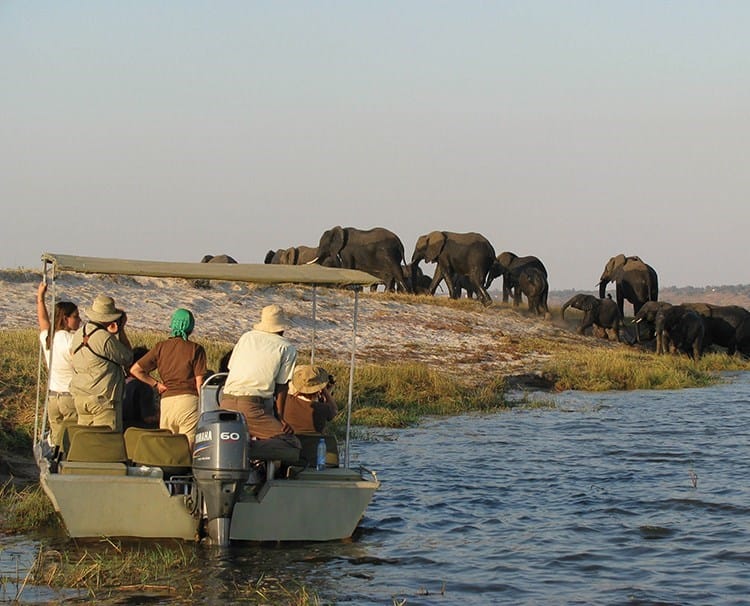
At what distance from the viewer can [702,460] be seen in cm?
1827

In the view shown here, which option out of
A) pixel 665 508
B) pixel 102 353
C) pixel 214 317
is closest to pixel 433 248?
pixel 214 317

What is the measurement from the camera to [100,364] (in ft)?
38.6

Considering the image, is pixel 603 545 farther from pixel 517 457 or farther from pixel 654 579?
pixel 517 457

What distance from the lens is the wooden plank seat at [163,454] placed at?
36.8 ft

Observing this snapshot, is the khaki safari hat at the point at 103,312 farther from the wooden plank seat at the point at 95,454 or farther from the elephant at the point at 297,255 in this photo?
the elephant at the point at 297,255

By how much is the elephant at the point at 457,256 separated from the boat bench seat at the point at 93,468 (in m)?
33.5

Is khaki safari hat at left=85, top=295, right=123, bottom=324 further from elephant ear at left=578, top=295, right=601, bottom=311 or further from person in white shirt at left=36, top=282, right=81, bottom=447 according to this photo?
elephant ear at left=578, top=295, right=601, bottom=311

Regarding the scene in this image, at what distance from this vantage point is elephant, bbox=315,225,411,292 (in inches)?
1741

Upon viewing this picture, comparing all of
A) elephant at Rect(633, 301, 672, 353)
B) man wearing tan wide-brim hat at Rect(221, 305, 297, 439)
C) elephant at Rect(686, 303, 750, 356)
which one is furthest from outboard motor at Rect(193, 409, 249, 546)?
elephant at Rect(686, 303, 750, 356)

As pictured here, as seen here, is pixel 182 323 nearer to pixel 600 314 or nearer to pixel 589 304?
pixel 589 304

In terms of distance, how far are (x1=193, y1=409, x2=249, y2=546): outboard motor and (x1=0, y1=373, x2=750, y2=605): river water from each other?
18.8 inches

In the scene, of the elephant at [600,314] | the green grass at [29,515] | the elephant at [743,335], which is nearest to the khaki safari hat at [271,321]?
the green grass at [29,515]

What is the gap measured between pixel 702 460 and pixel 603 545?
629 centimetres

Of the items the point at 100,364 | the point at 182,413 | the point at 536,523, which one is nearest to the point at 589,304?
the point at 536,523
